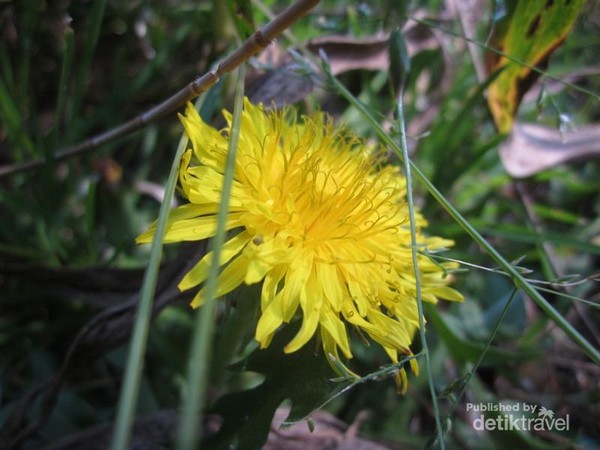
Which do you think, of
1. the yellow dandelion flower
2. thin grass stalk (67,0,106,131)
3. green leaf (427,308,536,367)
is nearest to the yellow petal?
the yellow dandelion flower

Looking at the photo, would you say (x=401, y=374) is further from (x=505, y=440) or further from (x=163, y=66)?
(x=163, y=66)

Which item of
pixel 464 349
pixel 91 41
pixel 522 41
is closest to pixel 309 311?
pixel 464 349

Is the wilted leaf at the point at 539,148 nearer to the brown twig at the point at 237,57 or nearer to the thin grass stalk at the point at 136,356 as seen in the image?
the brown twig at the point at 237,57

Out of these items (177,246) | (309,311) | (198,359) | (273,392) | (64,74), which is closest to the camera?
(198,359)

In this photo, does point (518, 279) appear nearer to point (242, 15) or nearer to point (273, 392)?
point (273, 392)

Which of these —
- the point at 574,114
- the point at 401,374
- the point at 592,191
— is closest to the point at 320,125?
the point at 401,374

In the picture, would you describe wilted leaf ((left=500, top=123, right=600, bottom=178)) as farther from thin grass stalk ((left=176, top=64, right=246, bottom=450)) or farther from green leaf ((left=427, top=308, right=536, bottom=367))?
thin grass stalk ((left=176, top=64, right=246, bottom=450))

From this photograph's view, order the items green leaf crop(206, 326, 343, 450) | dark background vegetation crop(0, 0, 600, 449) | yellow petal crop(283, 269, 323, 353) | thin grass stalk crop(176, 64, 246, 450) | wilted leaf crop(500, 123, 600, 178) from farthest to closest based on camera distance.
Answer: wilted leaf crop(500, 123, 600, 178), dark background vegetation crop(0, 0, 600, 449), green leaf crop(206, 326, 343, 450), yellow petal crop(283, 269, 323, 353), thin grass stalk crop(176, 64, 246, 450)
